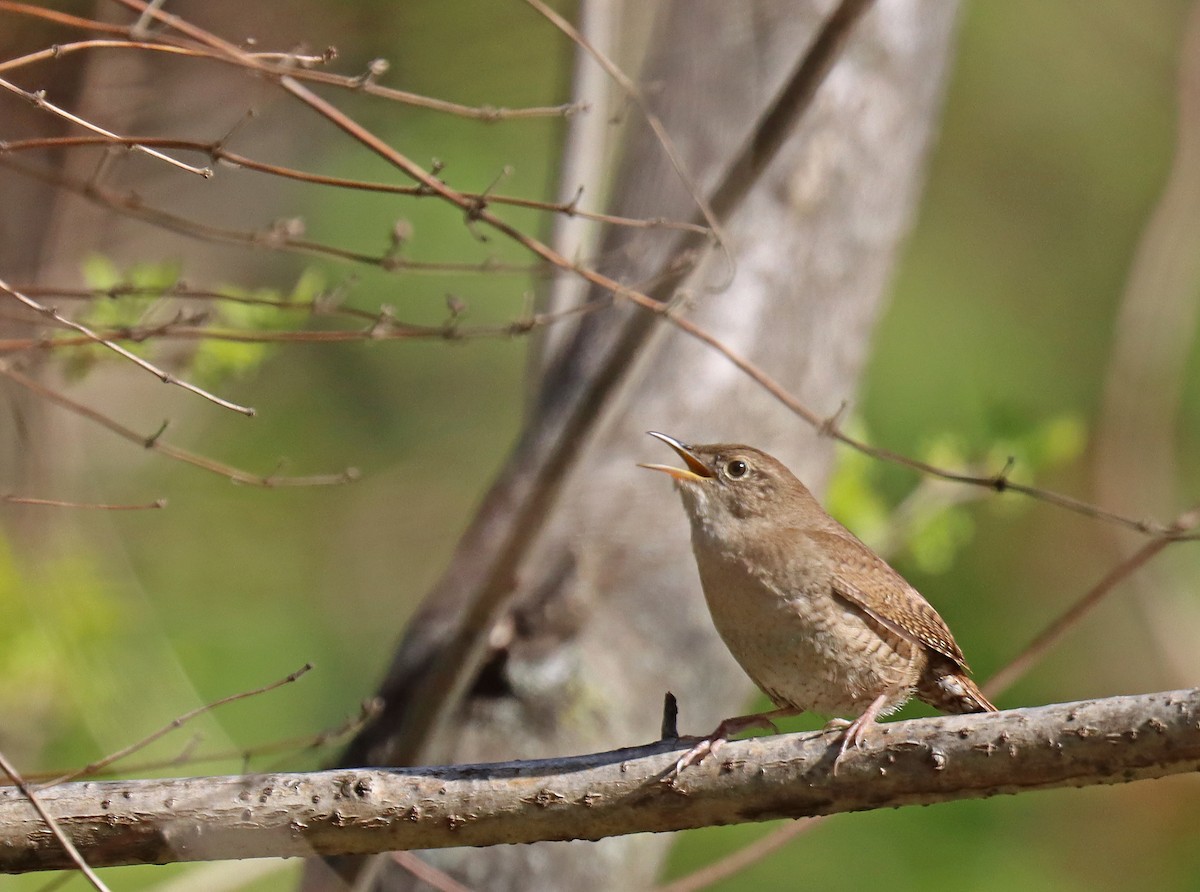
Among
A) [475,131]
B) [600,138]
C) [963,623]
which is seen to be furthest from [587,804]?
[475,131]

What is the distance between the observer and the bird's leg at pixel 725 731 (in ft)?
8.46

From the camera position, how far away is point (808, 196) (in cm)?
521

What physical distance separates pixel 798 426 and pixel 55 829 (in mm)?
3247

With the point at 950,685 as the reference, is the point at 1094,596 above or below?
above

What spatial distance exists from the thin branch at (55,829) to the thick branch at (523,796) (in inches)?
0.7

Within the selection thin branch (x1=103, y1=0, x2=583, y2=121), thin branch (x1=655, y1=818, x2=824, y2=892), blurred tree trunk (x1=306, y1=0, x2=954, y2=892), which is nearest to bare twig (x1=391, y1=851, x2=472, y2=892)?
blurred tree trunk (x1=306, y1=0, x2=954, y2=892)

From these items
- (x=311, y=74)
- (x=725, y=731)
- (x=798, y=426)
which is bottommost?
(x=725, y=731)

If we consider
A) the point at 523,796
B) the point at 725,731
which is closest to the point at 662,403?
the point at 725,731

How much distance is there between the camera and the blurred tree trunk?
4.03 meters

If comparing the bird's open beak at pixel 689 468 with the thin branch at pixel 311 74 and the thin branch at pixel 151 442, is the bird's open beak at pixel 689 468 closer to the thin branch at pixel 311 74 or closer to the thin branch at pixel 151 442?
the thin branch at pixel 151 442

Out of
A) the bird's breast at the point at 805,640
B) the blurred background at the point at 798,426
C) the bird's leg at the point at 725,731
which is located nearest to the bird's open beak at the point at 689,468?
the bird's breast at the point at 805,640

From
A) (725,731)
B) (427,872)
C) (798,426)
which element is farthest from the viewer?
(798,426)

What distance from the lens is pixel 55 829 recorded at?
228 centimetres

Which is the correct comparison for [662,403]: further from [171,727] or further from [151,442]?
[171,727]
